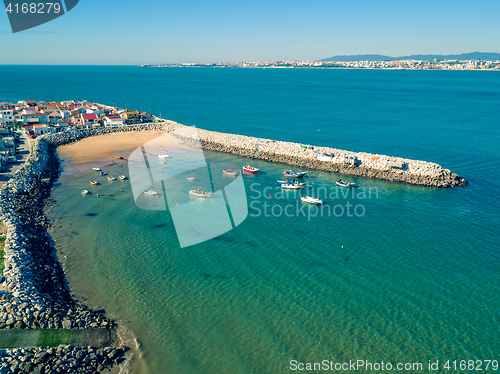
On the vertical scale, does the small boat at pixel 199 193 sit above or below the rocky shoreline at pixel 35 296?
below

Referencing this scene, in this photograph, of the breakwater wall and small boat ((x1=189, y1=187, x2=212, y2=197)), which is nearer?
small boat ((x1=189, y1=187, x2=212, y2=197))

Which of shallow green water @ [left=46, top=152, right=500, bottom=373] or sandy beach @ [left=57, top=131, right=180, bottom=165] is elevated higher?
sandy beach @ [left=57, top=131, right=180, bottom=165]

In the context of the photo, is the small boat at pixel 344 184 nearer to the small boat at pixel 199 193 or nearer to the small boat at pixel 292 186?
the small boat at pixel 292 186

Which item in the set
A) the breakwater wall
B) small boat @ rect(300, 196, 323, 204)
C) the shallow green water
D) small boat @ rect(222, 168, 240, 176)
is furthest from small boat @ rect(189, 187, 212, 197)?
Answer: the breakwater wall

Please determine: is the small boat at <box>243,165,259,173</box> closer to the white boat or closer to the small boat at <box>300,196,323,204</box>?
the white boat

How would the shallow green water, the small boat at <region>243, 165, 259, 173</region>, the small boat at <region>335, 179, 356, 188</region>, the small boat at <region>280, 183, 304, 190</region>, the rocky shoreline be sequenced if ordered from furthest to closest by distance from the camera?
the small boat at <region>243, 165, 259, 173</region> < the small boat at <region>335, 179, 356, 188</region> < the small boat at <region>280, 183, 304, 190</region> < the shallow green water < the rocky shoreline

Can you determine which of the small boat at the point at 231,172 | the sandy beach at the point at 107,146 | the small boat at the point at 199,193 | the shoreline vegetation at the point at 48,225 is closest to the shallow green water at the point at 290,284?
the shoreline vegetation at the point at 48,225

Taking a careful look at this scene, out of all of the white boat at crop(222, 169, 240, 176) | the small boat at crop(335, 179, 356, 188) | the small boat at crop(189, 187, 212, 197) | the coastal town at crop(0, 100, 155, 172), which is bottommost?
the small boat at crop(335, 179, 356, 188)

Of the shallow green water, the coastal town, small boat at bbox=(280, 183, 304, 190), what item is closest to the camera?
the shallow green water
